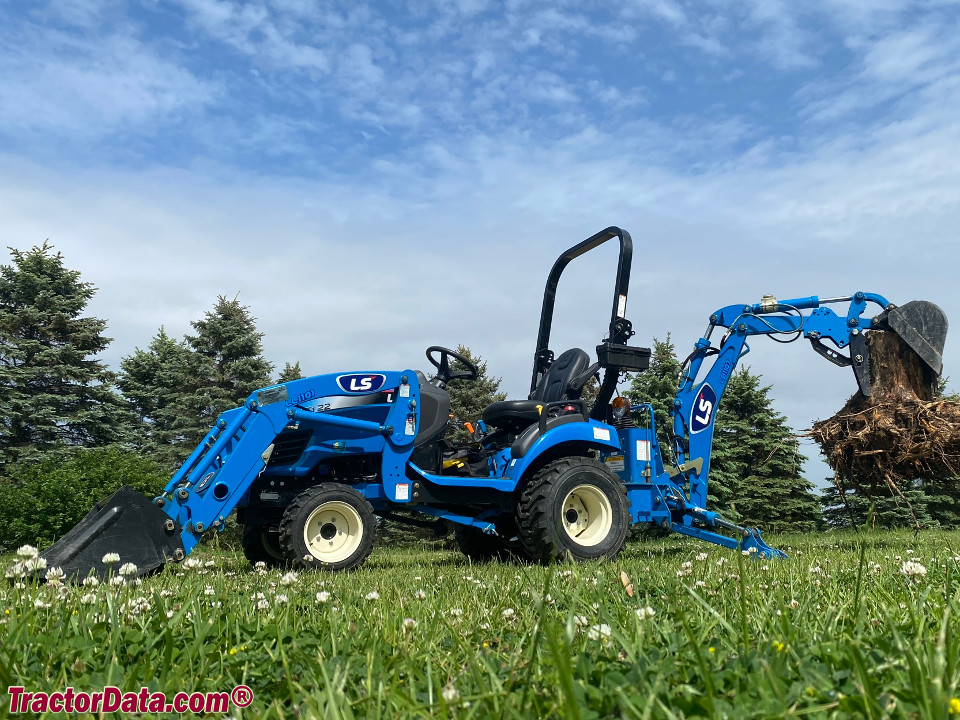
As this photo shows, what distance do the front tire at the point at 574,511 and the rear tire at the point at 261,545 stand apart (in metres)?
2.49

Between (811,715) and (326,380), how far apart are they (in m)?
6.28

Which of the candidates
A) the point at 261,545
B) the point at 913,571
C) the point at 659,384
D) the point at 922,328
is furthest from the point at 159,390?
the point at 913,571

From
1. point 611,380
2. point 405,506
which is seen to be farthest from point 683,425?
point 405,506

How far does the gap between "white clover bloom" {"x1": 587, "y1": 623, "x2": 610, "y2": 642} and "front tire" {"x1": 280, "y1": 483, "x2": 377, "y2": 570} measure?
480cm

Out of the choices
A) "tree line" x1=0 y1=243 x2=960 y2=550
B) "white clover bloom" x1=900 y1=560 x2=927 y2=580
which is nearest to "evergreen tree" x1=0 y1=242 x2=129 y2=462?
"tree line" x1=0 y1=243 x2=960 y2=550

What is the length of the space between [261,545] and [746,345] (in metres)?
Result: 5.48

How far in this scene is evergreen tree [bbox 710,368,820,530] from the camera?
18.2 metres

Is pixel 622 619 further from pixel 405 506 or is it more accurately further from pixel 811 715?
pixel 405 506

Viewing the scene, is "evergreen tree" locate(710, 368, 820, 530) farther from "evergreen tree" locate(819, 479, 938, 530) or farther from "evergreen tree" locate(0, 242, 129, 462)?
"evergreen tree" locate(0, 242, 129, 462)

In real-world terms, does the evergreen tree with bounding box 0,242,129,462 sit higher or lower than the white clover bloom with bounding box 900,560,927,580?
higher

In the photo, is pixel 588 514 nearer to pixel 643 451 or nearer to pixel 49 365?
pixel 643 451

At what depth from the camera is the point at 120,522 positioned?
6.03 m

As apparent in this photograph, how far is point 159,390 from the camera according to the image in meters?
26.0

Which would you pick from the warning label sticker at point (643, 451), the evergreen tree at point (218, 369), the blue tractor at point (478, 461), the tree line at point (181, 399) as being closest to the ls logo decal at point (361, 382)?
the blue tractor at point (478, 461)
